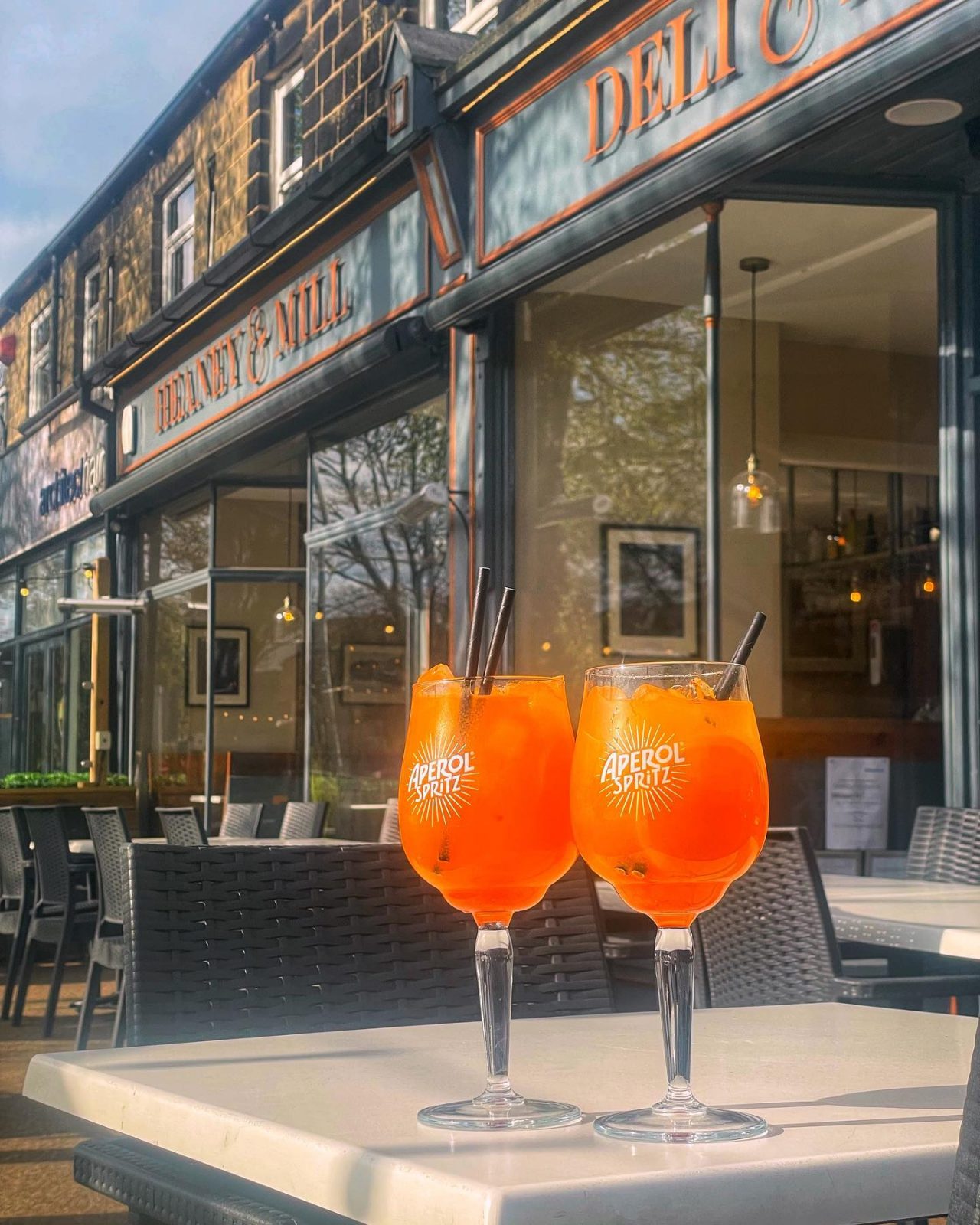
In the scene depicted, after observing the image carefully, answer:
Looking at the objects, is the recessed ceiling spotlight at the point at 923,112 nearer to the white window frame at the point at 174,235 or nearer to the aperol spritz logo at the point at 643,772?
the aperol spritz logo at the point at 643,772

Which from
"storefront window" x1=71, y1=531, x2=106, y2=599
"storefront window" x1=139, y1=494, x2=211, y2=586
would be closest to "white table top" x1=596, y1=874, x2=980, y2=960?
"storefront window" x1=139, y1=494, x2=211, y2=586

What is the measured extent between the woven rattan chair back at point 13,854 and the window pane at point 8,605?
9.53 metres

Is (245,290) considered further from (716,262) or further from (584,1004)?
(584,1004)

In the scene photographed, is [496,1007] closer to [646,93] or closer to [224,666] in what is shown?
[646,93]

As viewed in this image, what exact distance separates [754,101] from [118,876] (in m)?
3.54

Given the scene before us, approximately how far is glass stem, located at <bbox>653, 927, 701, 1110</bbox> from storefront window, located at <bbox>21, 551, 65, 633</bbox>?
14.2 m

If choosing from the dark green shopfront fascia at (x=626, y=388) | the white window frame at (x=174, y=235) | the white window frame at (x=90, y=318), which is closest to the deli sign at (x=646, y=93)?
the dark green shopfront fascia at (x=626, y=388)

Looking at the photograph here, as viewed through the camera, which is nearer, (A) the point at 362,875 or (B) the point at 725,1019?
(B) the point at 725,1019

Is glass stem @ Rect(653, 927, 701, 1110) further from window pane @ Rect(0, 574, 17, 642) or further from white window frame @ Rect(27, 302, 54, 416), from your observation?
window pane @ Rect(0, 574, 17, 642)

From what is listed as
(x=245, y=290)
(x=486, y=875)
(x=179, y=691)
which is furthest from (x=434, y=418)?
(x=486, y=875)

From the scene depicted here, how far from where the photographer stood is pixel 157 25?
26.7m

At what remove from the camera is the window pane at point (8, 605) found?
16672 mm

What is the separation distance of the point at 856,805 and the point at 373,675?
113 inches

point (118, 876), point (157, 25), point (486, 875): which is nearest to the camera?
point (486, 875)
